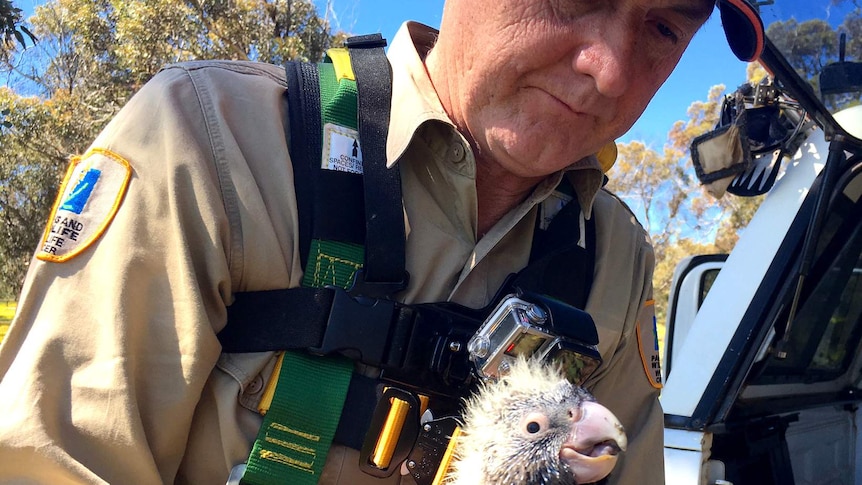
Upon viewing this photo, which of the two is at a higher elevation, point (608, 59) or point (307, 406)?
point (608, 59)

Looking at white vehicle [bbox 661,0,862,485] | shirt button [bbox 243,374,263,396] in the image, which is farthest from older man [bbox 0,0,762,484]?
white vehicle [bbox 661,0,862,485]

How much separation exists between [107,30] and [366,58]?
18.0m

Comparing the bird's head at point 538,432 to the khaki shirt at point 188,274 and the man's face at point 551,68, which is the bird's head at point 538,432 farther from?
the man's face at point 551,68

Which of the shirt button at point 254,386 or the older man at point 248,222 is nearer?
the older man at point 248,222

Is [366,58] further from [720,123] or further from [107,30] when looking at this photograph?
[107,30]

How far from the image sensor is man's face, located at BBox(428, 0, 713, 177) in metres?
1.72

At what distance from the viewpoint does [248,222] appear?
5.09 ft

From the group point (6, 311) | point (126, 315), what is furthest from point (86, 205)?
point (6, 311)

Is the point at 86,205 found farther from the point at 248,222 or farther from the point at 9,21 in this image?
the point at 9,21

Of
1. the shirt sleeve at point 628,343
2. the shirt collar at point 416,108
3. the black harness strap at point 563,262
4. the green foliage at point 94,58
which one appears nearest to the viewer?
the shirt collar at point 416,108

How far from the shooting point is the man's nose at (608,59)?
1.71m

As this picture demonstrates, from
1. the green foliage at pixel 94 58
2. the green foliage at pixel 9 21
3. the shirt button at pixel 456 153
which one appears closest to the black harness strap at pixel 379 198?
the shirt button at pixel 456 153

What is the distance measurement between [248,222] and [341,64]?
58cm

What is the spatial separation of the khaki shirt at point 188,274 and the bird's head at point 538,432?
0.31 meters
